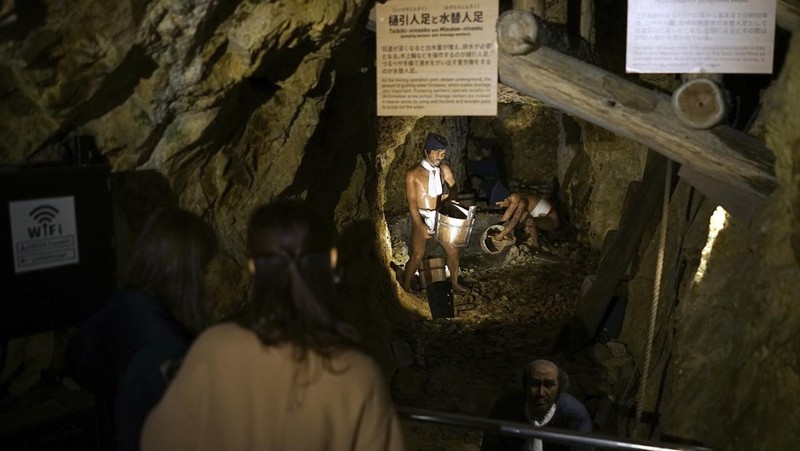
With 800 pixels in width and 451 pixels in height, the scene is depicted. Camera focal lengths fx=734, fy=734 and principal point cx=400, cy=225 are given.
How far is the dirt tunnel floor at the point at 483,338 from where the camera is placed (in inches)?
279

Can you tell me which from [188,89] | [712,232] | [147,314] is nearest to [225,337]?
[147,314]

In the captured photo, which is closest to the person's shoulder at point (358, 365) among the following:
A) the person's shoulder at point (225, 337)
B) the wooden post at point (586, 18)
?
the person's shoulder at point (225, 337)

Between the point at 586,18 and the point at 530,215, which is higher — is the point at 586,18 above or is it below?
above

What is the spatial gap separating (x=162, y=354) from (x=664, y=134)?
3.40m

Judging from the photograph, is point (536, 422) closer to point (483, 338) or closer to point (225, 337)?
point (225, 337)

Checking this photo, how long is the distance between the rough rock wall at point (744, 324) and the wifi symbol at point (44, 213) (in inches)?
152

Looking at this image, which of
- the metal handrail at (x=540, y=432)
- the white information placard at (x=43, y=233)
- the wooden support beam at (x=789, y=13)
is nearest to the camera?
the metal handrail at (x=540, y=432)

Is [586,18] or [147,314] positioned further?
[586,18]

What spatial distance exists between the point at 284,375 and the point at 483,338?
6.72 meters

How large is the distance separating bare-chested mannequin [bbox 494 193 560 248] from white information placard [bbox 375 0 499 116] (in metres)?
8.04

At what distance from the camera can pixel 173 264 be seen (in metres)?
2.63

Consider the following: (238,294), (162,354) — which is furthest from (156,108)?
(162,354)

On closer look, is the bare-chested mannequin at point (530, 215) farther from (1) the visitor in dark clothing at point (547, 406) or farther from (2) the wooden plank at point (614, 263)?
(1) the visitor in dark clothing at point (547, 406)

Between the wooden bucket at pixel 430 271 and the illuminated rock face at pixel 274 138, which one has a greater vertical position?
the illuminated rock face at pixel 274 138
